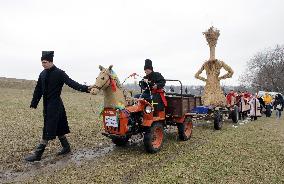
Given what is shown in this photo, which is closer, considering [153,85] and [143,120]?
[143,120]

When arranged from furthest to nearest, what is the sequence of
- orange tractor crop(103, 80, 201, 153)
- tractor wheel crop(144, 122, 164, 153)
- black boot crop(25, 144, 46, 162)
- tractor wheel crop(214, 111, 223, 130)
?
1. tractor wheel crop(214, 111, 223, 130)
2. tractor wheel crop(144, 122, 164, 153)
3. orange tractor crop(103, 80, 201, 153)
4. black boot crop(25, 144, 46, 162)

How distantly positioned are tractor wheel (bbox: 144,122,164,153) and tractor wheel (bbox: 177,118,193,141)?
4.75ft

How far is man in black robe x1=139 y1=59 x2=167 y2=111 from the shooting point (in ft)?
33.5

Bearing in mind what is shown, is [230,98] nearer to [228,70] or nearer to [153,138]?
[228,70]

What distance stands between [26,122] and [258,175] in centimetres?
1095

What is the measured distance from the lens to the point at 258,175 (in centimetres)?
773

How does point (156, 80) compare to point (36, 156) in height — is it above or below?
above

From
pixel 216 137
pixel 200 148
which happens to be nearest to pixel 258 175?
pixel 200 148

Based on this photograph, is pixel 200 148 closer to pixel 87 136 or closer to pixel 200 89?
pixel 87 136

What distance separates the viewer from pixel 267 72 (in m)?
72.2

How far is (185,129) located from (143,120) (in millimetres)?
2637

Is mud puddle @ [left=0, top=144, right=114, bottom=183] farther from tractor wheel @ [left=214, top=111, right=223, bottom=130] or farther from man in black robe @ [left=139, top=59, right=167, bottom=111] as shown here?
tractor wheel @ [left=214, top=111, right=223, bottom=130]

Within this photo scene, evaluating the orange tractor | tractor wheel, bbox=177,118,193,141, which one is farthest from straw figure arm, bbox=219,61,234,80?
the orange tractor

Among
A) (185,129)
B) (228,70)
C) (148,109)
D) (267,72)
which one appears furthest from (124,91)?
(267,72)
